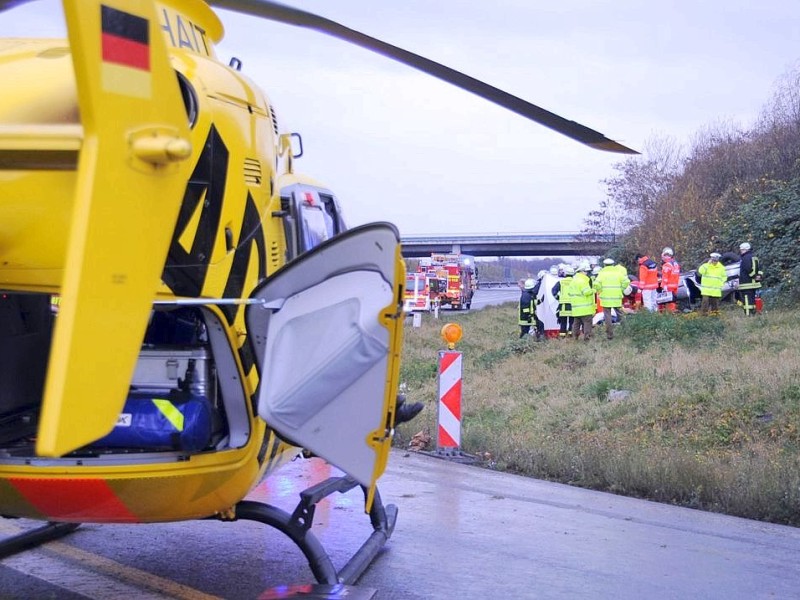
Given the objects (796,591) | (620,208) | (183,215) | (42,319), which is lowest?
(796,591)

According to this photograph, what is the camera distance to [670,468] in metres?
8.92

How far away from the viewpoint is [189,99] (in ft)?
14.5

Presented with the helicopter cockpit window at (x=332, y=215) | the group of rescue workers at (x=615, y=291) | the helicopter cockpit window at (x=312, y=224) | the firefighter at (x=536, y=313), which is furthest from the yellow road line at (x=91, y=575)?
the firefighter at (x=536, y=313)

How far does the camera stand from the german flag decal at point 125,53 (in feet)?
9.53

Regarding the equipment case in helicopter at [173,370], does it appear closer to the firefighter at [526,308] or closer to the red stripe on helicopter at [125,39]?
the red stripe on helicopter at [125,39]

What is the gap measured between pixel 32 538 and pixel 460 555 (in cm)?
292

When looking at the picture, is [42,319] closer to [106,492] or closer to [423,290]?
[106,492]

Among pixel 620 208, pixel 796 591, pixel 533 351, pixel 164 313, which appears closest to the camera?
pixel 164 313

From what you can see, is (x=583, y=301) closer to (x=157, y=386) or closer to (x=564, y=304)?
(x=564, y=304)

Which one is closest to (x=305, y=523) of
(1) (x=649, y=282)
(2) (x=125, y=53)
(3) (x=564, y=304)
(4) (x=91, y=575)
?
(4) (x=91, y=575)

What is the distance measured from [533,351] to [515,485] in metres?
10.5

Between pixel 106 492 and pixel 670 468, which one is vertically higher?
pixel 106 492

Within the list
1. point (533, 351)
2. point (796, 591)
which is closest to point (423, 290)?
point (533, 351)

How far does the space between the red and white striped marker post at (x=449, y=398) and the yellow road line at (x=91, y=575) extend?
4.72 m
